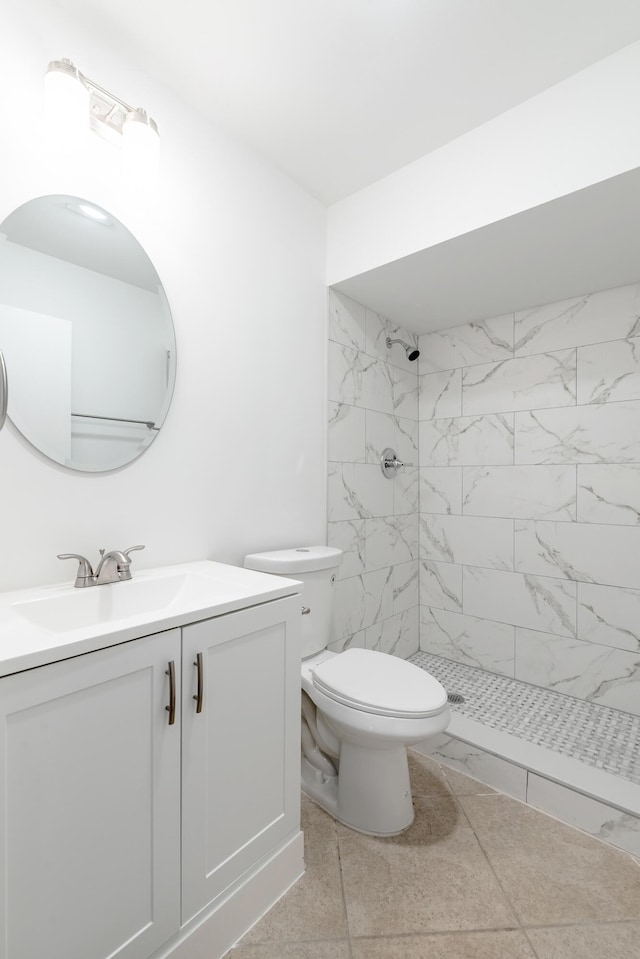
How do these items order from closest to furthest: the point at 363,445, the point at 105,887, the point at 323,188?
the point at 105,887 < the point at 323,188 < the point at 363,445

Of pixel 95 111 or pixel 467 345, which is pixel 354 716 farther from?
pixel 467 345

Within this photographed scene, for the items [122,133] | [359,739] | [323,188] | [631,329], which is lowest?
[359,739]

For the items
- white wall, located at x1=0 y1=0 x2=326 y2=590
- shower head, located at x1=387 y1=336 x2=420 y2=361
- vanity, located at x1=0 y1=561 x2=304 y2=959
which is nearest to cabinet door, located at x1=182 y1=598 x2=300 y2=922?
vanity, located at x1=0 y1=561 x2=304 y2=959

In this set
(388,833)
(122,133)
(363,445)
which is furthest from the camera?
(363,445)

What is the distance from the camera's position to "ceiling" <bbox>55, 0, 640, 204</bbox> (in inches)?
50.9

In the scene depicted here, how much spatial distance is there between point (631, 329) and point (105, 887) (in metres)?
2.72

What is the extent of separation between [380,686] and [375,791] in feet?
1.13

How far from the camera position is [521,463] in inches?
97.0

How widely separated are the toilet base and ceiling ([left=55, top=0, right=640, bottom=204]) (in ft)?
7.30

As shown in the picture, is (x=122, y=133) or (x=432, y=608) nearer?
(x=122, y=133)

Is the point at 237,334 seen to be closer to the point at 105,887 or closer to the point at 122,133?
the point at 122,133

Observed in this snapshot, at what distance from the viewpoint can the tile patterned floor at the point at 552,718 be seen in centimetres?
178

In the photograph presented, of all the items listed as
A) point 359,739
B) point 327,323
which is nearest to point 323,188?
point 327,323

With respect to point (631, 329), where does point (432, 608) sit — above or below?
below
